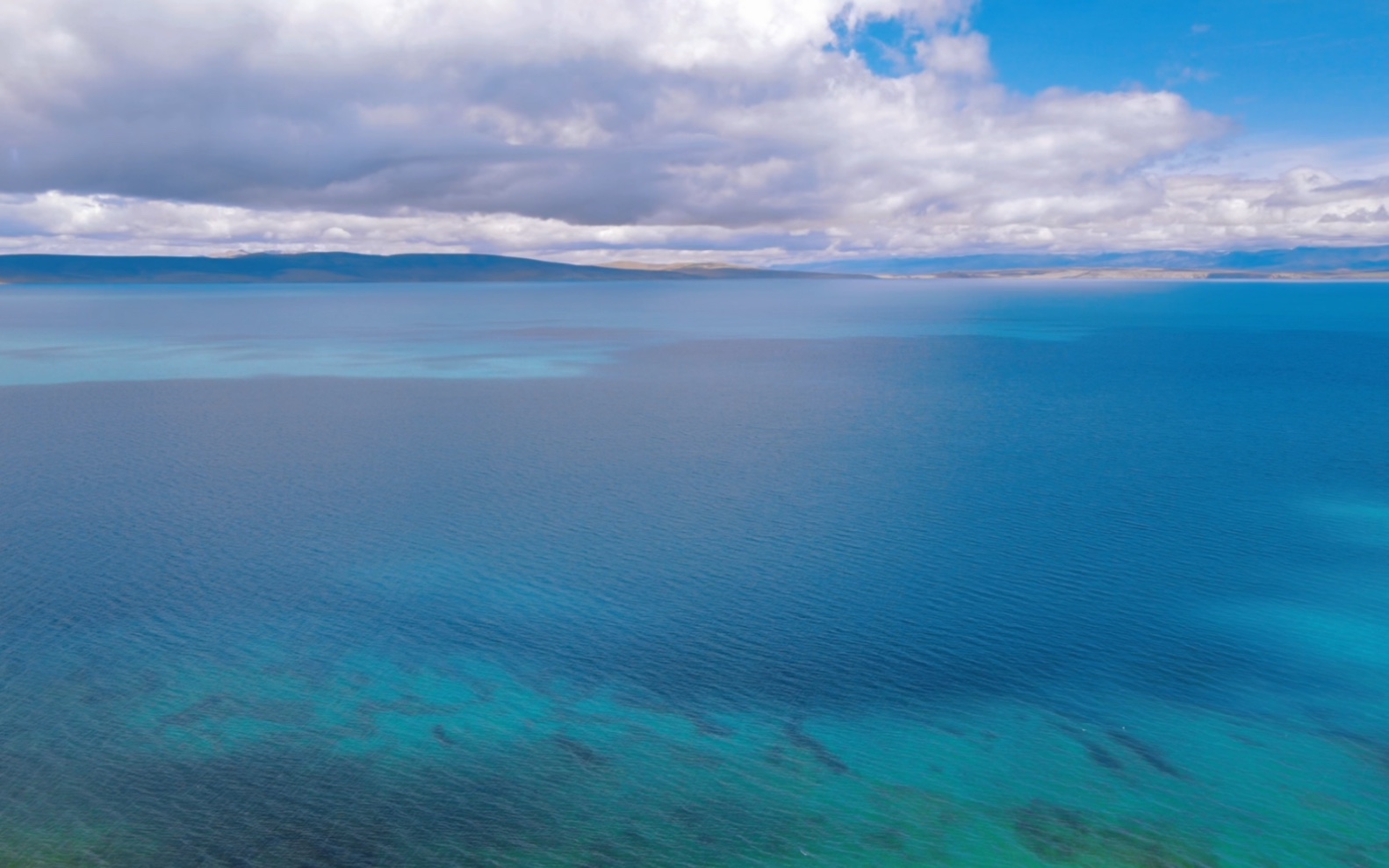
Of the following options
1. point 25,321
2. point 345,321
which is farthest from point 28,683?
point 25,321

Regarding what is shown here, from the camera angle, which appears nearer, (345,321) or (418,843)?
(418,843)

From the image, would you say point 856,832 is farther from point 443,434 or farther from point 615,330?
point 615,330

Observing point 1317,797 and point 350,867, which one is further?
point 1317,797

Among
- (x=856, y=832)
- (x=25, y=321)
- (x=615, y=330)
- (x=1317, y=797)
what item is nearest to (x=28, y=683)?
(x=856, y=832)

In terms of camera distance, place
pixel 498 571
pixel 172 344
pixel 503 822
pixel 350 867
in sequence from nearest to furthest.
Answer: pixel 350 867 < pixel 503 822 < pixel 498 571 < pixel 172 344

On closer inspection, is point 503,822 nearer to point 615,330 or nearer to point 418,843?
point 418,843

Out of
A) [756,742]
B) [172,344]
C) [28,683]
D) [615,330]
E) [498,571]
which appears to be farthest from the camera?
[615,330]
